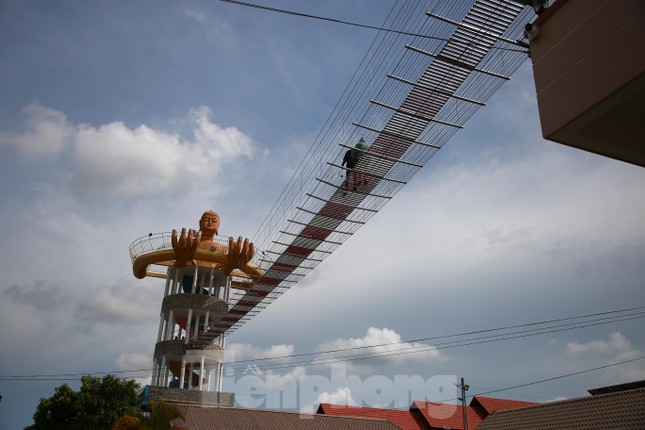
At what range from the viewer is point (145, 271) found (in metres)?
32.6

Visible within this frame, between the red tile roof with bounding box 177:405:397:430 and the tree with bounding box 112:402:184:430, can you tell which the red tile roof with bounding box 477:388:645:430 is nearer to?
the red tile roof with bounding box 177:405:397:430

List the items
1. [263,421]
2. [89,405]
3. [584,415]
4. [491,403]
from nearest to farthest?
[584,415] < [89,405] < [263,421] < [491,403]

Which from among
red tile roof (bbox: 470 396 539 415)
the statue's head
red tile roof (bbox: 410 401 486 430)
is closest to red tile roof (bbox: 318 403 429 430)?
red tile roof (bbox: 410 401 486 430)

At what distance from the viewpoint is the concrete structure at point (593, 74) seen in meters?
7.05

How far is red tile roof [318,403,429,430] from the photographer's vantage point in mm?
33281

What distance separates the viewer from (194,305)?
29.8 m

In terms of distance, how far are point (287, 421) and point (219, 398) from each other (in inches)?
148

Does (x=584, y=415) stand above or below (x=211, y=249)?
below

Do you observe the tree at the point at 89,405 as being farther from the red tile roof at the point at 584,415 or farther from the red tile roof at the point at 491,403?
the red tile roof at the point at 491,403

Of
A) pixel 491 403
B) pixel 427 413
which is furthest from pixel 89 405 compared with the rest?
pixel 491 403

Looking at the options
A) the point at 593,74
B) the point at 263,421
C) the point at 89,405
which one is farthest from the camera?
the point at 263,421

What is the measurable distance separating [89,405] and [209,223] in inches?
458

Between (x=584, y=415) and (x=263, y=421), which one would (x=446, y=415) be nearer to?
(x=584, y=415)

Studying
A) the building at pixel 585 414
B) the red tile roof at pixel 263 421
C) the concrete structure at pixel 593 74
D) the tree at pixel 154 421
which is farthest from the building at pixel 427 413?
the concrete structure at pixel 593 74
